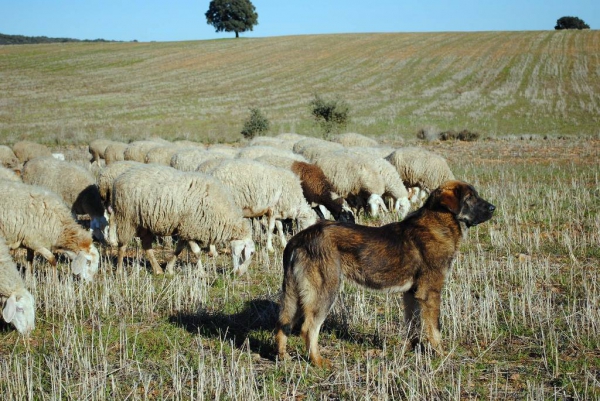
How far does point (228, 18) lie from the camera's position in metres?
100

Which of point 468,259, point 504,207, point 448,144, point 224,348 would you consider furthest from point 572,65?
point 224,348

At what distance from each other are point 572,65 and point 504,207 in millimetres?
47691

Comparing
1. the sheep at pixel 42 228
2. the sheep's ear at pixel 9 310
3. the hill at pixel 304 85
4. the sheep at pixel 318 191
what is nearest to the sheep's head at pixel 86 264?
the sheep at pixel 42 228

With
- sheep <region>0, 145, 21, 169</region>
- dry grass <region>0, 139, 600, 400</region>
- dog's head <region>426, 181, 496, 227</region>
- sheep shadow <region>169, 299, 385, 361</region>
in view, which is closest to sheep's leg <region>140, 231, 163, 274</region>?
dry grass <region>0, 139, 600, 400</region>

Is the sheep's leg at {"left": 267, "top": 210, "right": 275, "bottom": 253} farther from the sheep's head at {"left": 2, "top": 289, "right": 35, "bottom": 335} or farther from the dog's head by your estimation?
the dog's head

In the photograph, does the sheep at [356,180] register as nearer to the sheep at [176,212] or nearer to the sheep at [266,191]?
the sheep at [266,191]

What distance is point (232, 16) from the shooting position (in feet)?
328

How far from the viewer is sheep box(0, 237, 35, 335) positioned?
677 centimetres

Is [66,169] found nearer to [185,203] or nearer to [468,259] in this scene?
[185,203]

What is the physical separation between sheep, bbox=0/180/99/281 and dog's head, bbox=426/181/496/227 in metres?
5.51

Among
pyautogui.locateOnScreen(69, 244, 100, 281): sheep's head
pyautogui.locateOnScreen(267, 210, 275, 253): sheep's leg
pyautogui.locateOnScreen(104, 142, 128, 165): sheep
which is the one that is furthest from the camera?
→ pyautogui.locateOnScreen(104, 142, 128, 165): sheep

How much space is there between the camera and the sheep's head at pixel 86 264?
9.07 metres

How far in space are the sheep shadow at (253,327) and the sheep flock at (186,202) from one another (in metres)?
1.55

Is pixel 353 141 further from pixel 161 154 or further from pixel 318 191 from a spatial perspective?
pixel 318 191
